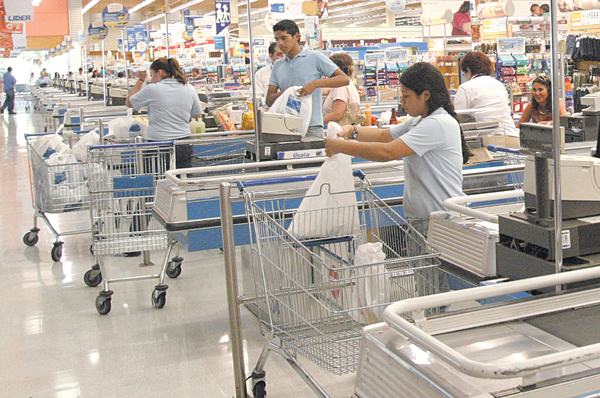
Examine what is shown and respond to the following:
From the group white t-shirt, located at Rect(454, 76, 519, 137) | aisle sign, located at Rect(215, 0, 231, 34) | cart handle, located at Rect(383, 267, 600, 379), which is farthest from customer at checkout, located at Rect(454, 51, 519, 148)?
aisle sign, located at Rect(215, 0, 231, 34)

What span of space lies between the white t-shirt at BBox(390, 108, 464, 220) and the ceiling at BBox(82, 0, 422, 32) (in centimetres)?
3055

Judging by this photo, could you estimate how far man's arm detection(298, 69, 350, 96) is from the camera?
452 centimetres

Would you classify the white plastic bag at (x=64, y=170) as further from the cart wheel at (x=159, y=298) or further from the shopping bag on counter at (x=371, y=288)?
the shopping bag on counter at (x=371, y=288)

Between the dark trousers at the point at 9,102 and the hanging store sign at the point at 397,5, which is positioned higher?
the hanging store sign at the point at 397,5

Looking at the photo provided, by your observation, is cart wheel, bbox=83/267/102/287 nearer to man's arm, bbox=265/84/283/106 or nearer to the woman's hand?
man's arm, bbox=265/84/283/106

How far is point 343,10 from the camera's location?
39.6 metres

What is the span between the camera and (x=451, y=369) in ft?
4.65

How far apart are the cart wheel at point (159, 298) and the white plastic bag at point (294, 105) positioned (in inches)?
55.3

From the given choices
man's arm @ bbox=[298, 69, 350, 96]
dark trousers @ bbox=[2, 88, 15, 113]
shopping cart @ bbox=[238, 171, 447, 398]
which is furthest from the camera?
dark trousers @ bbox=[2, 88, 15, 113]

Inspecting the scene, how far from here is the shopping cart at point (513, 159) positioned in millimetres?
3760

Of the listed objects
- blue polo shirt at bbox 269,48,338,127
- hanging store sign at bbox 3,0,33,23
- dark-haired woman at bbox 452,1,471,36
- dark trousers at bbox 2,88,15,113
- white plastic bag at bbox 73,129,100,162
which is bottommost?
white plastic bag at bbox 73,129,100,162

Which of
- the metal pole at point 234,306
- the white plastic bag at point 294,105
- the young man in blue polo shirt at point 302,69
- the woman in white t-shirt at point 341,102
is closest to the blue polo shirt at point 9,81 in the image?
the woman in white t-shirt at point 341,102

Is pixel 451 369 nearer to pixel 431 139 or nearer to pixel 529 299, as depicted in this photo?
pixel 529 299

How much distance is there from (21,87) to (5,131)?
86.4 ft
